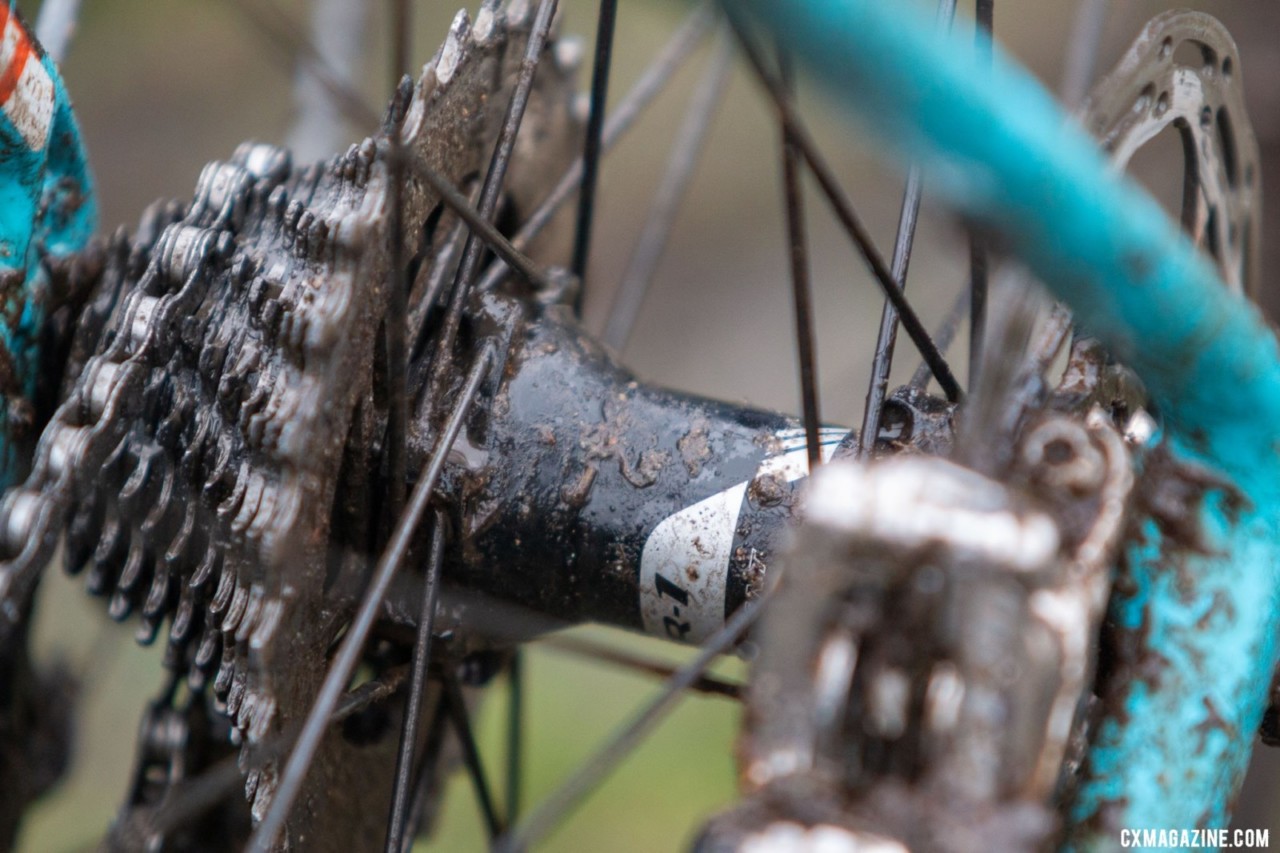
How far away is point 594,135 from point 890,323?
0.82ft

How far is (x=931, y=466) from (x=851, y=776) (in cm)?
10

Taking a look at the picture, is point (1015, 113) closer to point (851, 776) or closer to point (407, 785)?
point (851, 776)

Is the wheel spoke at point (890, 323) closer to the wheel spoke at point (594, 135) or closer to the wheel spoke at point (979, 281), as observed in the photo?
the wheel spoke at point (979, 281)

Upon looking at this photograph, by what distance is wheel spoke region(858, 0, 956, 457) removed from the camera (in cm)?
61

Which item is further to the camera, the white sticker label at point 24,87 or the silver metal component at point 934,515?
the white sticker label at point 24,87

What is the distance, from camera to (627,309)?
3.86ft

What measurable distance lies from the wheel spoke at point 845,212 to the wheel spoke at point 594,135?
0.20m

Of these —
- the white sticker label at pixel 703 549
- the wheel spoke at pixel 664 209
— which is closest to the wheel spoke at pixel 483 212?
the white sticker label at pixel 703 549

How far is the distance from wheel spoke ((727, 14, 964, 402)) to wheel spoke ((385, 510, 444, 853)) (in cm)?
27

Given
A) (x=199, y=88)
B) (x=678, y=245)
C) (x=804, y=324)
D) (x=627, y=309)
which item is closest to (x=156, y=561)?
(x=804, y=324)

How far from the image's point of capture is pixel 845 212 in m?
0.58

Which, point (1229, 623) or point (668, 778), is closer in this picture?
point (1229, 623)

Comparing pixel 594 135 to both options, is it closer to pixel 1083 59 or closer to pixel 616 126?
pixel 616 126

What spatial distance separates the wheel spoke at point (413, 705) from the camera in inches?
24.4
